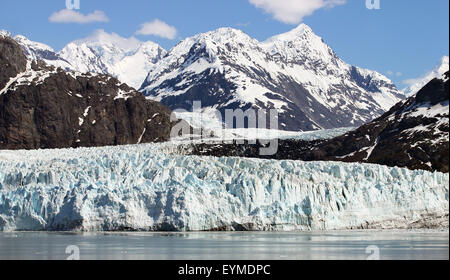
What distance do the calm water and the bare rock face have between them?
88.0m

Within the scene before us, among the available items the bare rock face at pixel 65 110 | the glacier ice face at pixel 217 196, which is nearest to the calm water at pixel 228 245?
the glacier ice face at pixel 217 196

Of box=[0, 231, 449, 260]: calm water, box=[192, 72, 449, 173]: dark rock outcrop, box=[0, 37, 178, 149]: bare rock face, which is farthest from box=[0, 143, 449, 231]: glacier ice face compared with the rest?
box=[0, 37, 178, 149]: bare rock face

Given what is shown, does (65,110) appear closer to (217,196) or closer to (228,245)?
(217,196)

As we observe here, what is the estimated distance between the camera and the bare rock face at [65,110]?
411ft

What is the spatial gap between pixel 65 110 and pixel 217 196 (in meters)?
95.4

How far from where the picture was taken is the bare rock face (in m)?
125

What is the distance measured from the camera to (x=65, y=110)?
131 m

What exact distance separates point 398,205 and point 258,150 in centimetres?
5113

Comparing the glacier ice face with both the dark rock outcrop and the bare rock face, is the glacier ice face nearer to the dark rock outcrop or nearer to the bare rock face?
the dark rock outcrop

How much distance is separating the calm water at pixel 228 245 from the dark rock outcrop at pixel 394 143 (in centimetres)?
3873

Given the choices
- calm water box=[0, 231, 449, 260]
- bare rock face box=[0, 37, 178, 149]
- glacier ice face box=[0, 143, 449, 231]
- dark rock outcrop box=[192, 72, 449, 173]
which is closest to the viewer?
calm water box=[0, 231, 449, 260]

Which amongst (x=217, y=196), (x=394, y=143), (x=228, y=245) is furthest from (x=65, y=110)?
(x=228, y=245)

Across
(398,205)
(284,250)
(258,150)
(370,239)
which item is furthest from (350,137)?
(284,250)
